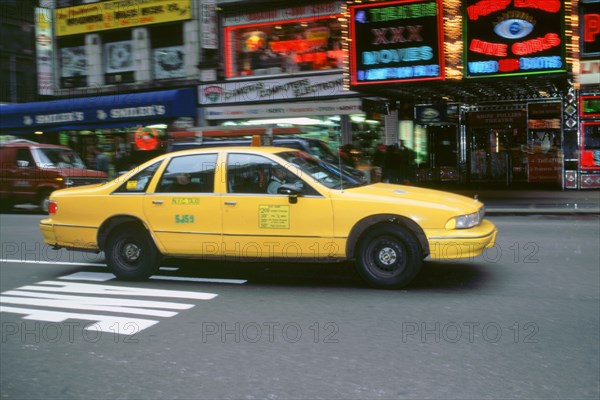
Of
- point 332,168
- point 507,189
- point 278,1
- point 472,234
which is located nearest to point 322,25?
point 278,1

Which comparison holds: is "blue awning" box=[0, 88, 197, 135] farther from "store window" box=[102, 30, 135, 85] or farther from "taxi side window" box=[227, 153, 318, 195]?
"taxi side window" box=[227, 153, 318, 195]

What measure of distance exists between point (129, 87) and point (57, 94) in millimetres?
4107

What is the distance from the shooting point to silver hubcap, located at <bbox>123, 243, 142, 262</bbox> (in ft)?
26.0

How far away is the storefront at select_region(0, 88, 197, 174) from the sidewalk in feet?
34.8

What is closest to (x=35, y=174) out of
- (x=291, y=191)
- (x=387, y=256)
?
(x=291, y=191)

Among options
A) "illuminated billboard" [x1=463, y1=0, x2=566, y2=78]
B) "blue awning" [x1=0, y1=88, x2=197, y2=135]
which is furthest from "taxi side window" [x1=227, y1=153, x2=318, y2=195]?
"blue awning" [x1=0, y1=88, x2=197, y2=135]

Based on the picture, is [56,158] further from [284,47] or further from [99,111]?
[284,47]

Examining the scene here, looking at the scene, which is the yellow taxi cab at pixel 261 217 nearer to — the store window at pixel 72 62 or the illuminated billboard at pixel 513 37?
the illuminated billboard at pixel 513 37

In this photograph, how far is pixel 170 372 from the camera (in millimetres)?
4699

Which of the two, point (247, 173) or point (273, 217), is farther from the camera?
point (247, 173)

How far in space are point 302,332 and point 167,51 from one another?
21.4 m

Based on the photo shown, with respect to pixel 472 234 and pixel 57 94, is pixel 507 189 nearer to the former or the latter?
pixel 472 234

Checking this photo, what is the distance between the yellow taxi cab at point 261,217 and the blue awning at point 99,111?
15.9 meters

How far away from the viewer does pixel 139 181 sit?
312 inches
